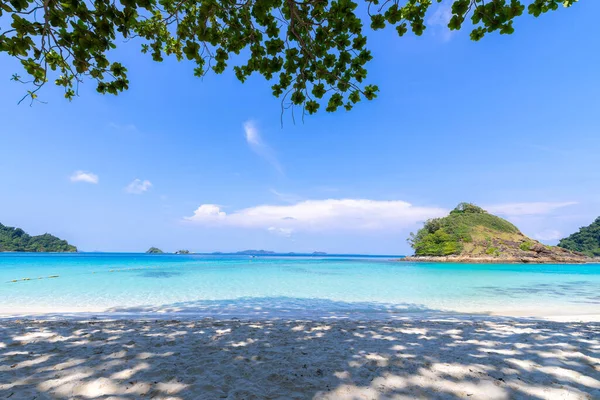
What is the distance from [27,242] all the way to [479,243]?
188 m

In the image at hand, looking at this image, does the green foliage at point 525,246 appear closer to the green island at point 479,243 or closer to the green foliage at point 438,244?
the green island at point 479,243

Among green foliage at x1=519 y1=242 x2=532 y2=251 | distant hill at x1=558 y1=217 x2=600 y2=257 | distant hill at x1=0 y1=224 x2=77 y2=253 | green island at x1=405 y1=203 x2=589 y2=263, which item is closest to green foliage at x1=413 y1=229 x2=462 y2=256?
green island at x1=405 y1=203 x2=589 y2=263

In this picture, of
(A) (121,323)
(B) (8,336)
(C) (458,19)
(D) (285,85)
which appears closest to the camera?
(C) (458,19)

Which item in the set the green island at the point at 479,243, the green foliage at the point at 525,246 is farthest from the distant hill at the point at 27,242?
the green foliage at the point at 525,246

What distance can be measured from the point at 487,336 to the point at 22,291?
76.6 feet

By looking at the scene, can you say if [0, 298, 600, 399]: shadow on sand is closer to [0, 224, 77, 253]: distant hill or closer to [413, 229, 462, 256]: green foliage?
[413, 229, 462, 256]: green foliage

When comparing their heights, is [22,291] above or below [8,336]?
below

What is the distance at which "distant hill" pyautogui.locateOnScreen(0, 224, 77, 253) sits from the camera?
384 feet

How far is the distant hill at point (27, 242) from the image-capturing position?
11719cm

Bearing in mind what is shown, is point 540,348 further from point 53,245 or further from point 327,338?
point 53,245

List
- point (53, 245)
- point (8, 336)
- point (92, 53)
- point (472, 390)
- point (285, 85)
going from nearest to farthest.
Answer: point (472, 390) → point (92, 53) → point (8, 336) → point (285, 85) → point (53, 245)

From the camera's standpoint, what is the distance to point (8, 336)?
526 cm

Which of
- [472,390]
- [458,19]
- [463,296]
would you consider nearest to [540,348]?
[472,390]

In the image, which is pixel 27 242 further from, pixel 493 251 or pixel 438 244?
pixel 493 251
